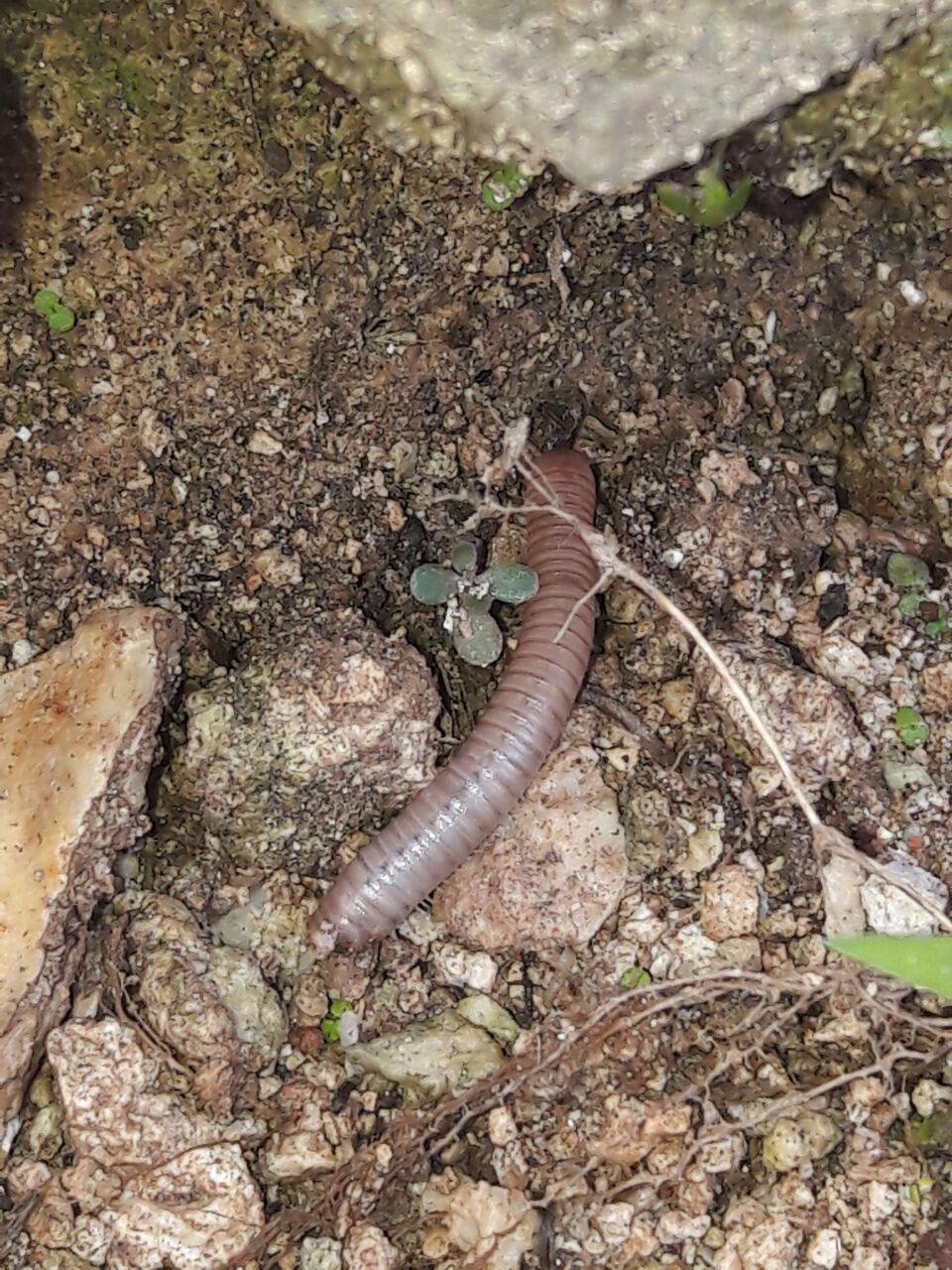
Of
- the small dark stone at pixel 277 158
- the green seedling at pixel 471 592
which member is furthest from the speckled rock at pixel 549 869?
the small dark stone at pixel 277 158

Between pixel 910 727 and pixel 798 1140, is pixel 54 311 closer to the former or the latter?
pixel 910 727

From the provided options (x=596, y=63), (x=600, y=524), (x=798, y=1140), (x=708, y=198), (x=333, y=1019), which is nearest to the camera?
(x=596, y=63)

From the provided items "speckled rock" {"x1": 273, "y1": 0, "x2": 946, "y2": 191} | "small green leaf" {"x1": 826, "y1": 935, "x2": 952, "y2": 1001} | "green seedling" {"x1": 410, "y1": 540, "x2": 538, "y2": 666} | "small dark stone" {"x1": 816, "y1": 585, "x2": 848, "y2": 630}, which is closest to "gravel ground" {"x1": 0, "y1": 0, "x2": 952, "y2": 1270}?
"small dark stone" {"x1": 816, "y1": 585, "x2": 848, "y2": 630}

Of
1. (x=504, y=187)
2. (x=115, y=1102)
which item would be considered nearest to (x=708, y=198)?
(x=504, y=187)

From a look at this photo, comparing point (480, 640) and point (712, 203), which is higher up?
point (712, 203)

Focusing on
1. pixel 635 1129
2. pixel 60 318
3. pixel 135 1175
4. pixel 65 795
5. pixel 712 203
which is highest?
pixel 712 203

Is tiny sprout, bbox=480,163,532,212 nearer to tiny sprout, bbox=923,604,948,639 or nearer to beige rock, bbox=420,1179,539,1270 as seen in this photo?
tiny sprout, bbox=923,604,948,639
